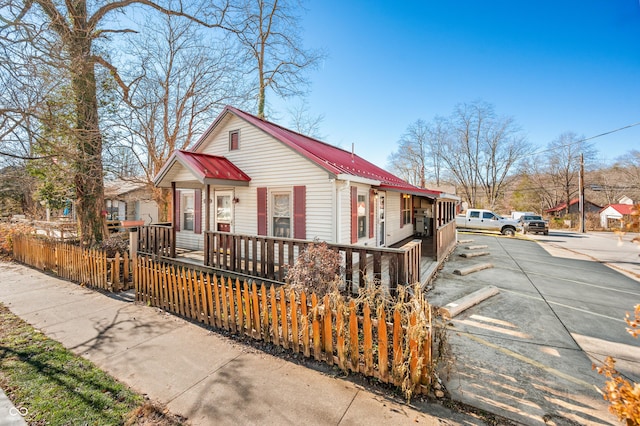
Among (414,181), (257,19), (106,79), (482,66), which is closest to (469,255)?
(482,66)

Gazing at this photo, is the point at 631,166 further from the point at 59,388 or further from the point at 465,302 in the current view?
the point at 59,388

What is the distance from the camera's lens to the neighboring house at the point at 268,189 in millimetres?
7523

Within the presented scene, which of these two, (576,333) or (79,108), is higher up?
(79,108)

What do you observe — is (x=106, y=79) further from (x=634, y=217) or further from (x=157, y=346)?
(x=634, y=217)

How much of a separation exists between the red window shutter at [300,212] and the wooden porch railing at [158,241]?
12.6 ft

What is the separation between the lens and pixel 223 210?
970 cm

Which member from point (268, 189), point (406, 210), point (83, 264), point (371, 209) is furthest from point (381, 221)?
point (83, 264)

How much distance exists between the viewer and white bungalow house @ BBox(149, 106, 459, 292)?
7516 mm

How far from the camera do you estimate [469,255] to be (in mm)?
11211

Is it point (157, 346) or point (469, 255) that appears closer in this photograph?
point (157, 346)

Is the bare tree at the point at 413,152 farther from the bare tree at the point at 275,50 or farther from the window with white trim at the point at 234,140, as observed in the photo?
the window with white trim at the point at 234,140

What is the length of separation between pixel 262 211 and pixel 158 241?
349 centimetres

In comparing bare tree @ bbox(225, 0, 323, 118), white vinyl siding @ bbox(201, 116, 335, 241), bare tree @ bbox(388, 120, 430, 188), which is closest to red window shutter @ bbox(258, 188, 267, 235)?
white vinyl siding @ bbox(201, 116, 335, 241)

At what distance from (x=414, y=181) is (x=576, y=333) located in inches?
1773
